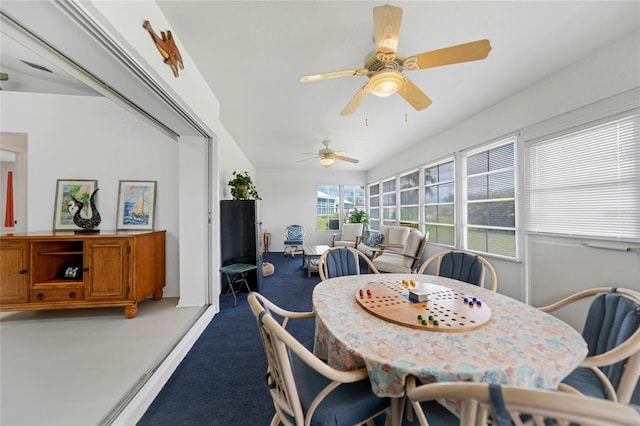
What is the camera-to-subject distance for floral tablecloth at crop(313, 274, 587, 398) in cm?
75

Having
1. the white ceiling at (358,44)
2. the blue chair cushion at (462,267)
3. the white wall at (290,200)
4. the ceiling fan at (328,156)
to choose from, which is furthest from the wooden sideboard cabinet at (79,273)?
the white wall at (290,200)

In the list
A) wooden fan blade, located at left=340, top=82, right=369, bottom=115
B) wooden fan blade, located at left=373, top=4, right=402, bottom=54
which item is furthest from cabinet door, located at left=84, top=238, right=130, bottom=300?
wooden fan blade, located at left=373, top=4, right=402, bottom=54

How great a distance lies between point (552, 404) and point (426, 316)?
658 mm

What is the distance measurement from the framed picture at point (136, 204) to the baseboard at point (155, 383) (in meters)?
1.61

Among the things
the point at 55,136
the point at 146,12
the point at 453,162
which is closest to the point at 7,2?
the point at 146,12

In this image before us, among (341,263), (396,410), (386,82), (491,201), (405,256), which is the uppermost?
(386,82)

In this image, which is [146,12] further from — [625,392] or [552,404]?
[625,392]

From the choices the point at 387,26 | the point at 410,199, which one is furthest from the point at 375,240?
the point at 387,26

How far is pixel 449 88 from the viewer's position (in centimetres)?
242

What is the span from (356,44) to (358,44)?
0.02 meters

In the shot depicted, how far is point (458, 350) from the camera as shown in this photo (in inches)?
33.3

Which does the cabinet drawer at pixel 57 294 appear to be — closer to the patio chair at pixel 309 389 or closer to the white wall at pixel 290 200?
the patio chair at pixel 309 389

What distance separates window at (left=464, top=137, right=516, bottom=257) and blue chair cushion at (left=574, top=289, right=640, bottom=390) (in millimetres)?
1849

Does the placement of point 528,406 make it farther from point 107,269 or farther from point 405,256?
point 405,256
